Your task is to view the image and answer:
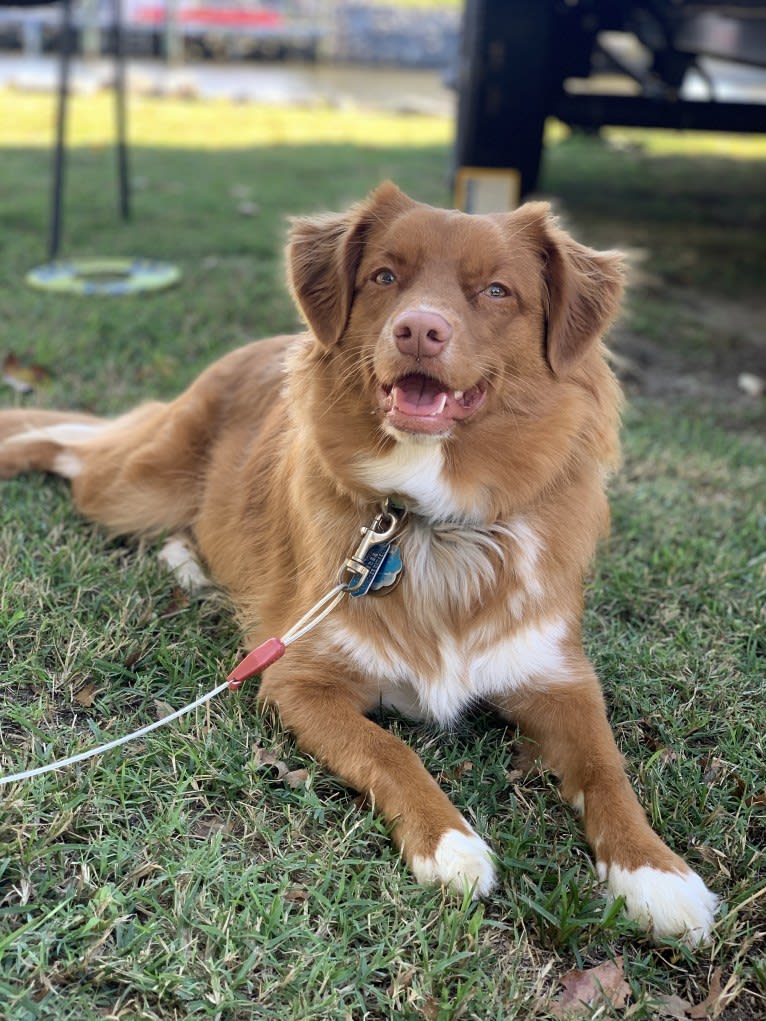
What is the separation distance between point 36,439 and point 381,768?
2.23m

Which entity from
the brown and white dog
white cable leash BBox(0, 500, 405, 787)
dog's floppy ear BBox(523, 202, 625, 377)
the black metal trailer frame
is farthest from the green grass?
the black metal trailer frame

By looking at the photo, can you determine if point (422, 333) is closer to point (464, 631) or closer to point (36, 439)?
point (464, 631)

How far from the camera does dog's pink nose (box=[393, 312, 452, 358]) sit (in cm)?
240

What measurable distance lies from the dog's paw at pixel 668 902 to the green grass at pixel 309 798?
0.04 metres

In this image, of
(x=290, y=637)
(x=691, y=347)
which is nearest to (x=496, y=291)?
(x=290, y=637)

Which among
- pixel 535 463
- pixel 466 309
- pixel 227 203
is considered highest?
pixel 466 309

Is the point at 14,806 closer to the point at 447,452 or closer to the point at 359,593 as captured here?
the point at 359,593

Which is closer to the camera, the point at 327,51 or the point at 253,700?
the point at 253,700

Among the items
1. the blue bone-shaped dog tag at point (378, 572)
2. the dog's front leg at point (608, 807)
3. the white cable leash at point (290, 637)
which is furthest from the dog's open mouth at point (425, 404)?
the dog's front leg at point (608, 807)

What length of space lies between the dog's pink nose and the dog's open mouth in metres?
0.11

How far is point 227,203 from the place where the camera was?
8500mm

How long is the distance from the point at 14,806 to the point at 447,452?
1.28 m

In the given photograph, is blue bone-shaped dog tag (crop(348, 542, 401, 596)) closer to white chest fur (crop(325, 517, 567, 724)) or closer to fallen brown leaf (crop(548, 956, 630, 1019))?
white chest fur (crop(325, 517, 567, 724))

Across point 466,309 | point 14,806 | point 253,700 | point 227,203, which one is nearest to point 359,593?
point 253,700
